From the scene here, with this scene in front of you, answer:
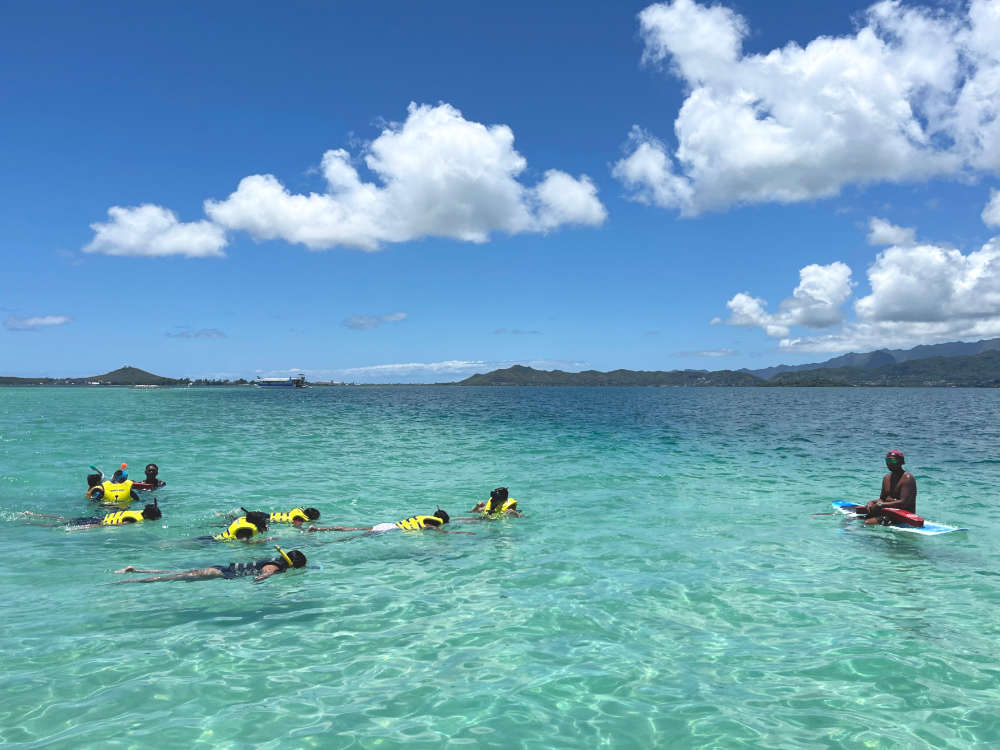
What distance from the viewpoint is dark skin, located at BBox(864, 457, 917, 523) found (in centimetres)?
1706

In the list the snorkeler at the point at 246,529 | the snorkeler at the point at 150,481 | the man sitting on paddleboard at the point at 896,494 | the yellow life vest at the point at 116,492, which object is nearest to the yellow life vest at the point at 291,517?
the snorkeler at the point at 246,529

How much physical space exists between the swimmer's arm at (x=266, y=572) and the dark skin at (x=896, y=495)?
16645 millimetres

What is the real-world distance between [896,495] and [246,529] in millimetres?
18952

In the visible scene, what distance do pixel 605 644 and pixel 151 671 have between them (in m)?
6.75

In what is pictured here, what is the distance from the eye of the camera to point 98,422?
5912 centimetres

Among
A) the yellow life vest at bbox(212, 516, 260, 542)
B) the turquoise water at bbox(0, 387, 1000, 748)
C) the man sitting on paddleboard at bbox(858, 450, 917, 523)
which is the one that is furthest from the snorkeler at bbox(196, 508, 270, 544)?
the man sitting on paddleboard at bbox(858, 450, 917, 523)

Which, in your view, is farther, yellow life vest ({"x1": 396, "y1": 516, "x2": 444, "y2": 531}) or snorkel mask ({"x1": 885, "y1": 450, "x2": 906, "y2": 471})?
snorkel mask ({"x1": 885, "y1": 450, "x2": 906, "y2": 471})

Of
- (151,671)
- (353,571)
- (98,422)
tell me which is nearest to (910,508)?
(353,571)

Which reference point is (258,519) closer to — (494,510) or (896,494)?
(494,510)

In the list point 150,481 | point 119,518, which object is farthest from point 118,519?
point 150,481

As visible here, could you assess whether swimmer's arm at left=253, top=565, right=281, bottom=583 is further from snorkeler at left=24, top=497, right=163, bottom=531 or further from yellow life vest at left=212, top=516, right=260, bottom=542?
snorkeler at left=24, top=497, right=163, bottom=531

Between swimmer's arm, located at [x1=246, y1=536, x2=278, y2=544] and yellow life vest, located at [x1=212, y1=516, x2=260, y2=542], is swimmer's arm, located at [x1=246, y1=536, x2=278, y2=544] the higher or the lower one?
the lower one

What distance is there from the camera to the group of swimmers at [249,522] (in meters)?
12.4

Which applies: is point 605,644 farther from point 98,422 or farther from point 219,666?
point 98,422
